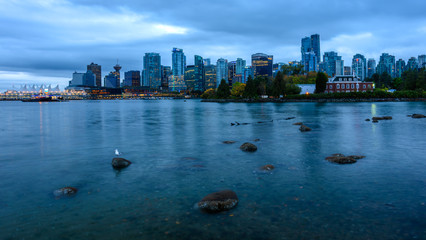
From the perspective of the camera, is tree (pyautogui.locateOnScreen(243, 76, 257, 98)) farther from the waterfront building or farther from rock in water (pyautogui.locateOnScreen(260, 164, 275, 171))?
rock in water (pyautogui.locateOnScreen(260, 164, 275, 171))

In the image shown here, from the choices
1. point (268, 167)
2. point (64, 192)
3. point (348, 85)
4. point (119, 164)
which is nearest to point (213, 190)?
point (268, 167)

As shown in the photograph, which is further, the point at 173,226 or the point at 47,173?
the point at 47,173

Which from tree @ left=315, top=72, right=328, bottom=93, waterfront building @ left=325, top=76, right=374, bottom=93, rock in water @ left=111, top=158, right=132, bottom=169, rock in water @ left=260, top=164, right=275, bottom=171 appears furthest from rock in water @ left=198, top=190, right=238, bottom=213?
waterfront building @ left=325, top=76, right=374, bottom=93

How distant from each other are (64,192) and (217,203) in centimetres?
857

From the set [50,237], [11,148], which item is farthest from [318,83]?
[50,237]

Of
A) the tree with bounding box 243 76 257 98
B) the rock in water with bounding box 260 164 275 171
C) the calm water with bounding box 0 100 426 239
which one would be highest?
the tree with bounding box 243 76 257 98

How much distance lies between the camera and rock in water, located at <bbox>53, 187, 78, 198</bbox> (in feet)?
51.0

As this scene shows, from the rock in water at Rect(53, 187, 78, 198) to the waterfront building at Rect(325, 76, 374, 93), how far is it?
176 meters

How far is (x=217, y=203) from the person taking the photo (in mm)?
13398

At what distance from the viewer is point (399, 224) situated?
11.7 metres

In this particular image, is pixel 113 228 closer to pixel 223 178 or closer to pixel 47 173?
pixel 223 178

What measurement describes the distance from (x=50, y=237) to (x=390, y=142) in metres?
33.5

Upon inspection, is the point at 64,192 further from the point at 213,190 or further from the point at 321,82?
the point at 321,82

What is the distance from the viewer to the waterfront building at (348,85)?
169750mm
